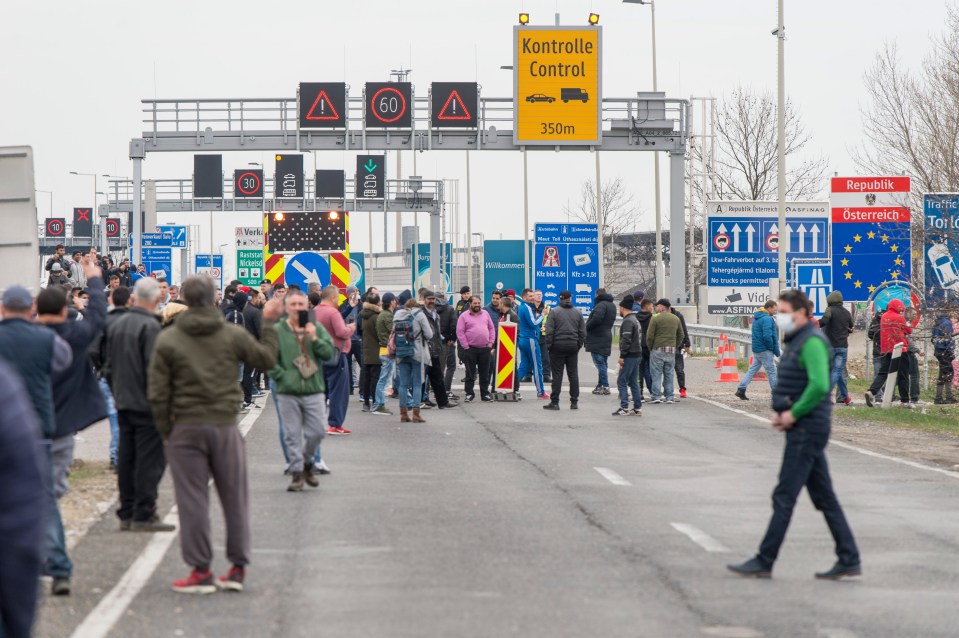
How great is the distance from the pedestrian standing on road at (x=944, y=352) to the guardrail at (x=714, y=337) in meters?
6.61

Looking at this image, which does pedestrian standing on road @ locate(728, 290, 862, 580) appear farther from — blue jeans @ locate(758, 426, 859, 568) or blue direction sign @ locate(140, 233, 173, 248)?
blue direction sign @ locate(140, 233, 173, 248)

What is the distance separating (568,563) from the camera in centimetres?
988

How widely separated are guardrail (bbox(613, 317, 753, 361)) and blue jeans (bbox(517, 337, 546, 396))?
6.02m

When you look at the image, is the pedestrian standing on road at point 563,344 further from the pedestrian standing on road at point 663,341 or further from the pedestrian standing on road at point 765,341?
the pedestrian standing on road at point 765,341

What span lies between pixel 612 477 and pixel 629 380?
28.8 feet

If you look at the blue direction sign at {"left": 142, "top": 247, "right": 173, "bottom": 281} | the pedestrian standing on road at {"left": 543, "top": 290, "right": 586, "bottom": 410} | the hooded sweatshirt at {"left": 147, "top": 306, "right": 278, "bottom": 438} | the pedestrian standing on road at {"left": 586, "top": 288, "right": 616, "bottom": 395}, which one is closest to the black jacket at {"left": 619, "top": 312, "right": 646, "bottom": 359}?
the pedestrian standing on road at {"left": 543, "top": 290, "right": 586, "bottom": 410}

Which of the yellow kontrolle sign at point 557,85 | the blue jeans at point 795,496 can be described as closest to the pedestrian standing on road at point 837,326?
the yellow kontrolle sign at point 557,85

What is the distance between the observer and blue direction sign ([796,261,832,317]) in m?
29.3

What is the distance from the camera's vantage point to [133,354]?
10891mm

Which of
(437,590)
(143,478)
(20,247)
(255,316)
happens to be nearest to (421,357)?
(255,316)

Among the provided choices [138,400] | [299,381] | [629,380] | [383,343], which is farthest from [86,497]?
[629,380]

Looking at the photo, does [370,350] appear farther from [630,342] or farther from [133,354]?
[133,354]

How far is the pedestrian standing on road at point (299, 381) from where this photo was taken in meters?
13.2

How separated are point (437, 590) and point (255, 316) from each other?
14.4 metres
